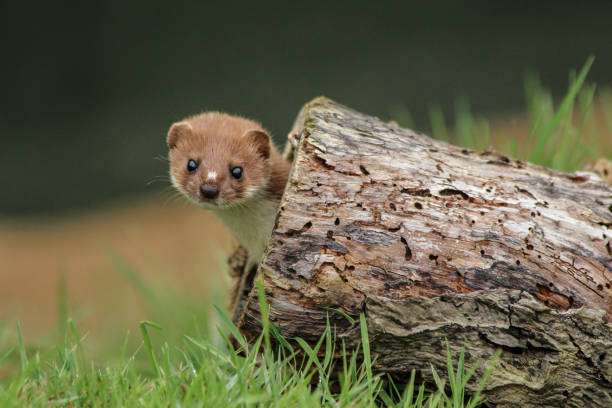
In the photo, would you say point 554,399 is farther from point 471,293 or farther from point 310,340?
point 310,340

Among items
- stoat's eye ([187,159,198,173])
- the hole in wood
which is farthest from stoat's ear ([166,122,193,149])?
the hole in wood

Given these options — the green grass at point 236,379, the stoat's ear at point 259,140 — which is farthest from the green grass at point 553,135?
the green grass at point 236,379

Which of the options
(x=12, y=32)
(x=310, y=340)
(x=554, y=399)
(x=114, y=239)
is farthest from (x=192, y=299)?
(x=12, y=32)

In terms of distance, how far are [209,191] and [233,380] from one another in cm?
99

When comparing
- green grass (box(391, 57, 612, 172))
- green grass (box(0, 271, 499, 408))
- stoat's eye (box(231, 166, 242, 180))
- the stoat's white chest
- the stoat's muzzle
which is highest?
green grass (box(391, 57, 612, 172))

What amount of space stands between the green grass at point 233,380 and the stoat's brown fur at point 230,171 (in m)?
0.75

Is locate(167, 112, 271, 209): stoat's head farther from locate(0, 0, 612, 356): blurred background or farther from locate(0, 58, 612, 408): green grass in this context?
locate(0, 0, 612, 356): blurred background

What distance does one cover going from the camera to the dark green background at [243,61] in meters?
9.80

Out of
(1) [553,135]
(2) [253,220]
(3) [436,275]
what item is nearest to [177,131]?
(2) [253,220]

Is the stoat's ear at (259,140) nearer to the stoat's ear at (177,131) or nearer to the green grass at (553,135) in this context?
the stoat's ear at (177,131)

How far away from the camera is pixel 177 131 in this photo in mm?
3406

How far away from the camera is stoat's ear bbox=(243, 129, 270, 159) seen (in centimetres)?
332

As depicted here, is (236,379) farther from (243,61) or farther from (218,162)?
(243,61)

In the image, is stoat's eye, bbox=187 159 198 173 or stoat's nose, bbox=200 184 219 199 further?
stoat's eye, bbox=187 159 198 173
